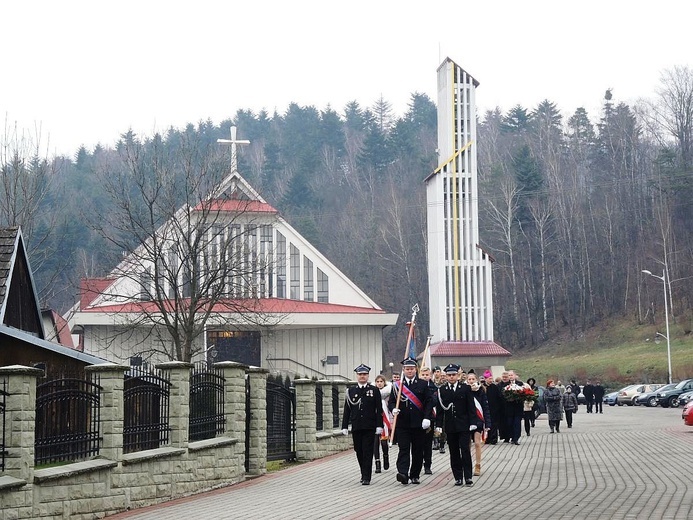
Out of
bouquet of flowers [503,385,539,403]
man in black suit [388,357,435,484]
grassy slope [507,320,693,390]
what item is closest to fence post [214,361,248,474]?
man in black suit [388,357,435,484]

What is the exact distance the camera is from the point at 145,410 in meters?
16.6

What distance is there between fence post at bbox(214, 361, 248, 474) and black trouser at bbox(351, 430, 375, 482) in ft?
7.10

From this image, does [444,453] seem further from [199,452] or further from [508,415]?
[199,452]

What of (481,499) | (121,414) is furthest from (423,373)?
(121,414)

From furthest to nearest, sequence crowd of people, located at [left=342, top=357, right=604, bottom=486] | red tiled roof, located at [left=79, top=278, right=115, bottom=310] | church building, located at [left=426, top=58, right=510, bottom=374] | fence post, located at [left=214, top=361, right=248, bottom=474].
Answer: church building, located at [left=426, top=58, right=510, bottom=374] < red tiled roof, located at [left=79, top=278, right=115, bottom=310] < fence post, located at [left=214, top=361, right=248, bottom=474] < crowd of people, located at [left=342, top=357, right=604, bottom=486]

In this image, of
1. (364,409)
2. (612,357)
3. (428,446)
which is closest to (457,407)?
(364,409)

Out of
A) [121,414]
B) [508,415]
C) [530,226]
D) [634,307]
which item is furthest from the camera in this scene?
[530,226]

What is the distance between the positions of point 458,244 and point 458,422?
42.3 meters

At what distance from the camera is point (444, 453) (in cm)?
2655

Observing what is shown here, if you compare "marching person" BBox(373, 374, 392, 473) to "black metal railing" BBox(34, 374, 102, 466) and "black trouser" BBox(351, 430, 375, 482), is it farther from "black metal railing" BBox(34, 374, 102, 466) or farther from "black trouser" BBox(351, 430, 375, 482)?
"black metal railing" BBox(34, 374, 102, 466)

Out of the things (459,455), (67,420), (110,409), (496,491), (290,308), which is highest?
(290,308)

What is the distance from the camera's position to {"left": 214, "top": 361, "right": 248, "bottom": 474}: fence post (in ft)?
65.4

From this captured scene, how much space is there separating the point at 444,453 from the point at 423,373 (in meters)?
7.35

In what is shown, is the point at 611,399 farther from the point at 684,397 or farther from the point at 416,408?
the point at 416,408
